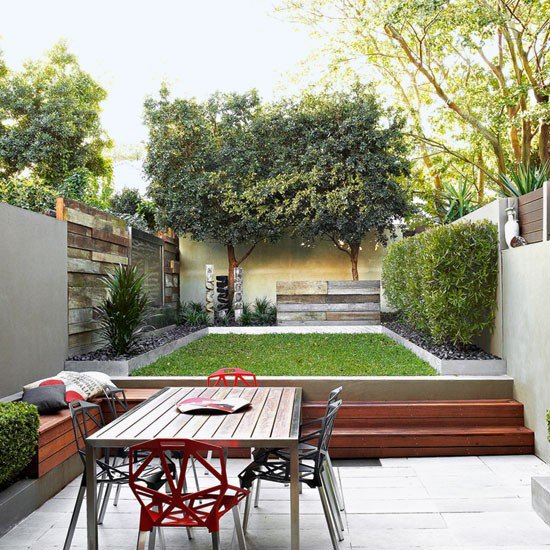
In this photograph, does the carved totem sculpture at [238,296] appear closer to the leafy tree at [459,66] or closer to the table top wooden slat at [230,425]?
the leafy tree at [459,66]

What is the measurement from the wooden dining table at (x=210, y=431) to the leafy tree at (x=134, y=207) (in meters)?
9.90

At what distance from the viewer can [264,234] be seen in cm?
1258

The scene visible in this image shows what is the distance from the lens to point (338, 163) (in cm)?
1156

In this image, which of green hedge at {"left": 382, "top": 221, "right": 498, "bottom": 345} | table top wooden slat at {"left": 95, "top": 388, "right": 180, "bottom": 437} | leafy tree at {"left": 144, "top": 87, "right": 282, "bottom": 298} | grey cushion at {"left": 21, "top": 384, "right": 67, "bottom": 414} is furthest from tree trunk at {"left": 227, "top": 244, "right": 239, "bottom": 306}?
table top wooden slat at {"left": 95, "top": 388, "right": 180, "bottom": 437}

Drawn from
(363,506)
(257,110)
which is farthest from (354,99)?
(363,506)

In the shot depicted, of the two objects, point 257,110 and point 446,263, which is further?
point 257,110

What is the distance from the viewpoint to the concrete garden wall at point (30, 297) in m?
5.19

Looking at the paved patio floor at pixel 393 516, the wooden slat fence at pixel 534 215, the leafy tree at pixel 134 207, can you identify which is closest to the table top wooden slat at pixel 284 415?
the paved patio floor at pixel 393 516

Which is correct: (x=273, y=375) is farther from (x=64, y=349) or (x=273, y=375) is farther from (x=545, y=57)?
(x=545, y=57)

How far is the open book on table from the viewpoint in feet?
11.3

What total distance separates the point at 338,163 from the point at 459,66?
4.66m

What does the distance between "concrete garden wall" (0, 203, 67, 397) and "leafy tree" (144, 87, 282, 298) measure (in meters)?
5.92

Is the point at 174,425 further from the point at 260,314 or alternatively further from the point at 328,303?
the point at 260,314

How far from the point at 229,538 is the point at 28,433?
1418 millimetres
